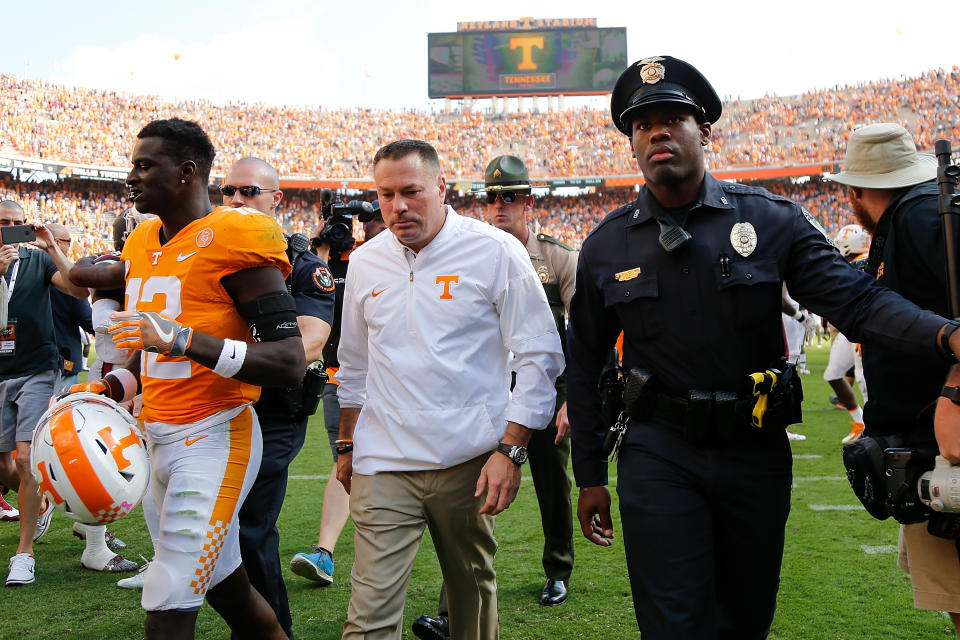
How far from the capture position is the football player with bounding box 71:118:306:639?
276cm

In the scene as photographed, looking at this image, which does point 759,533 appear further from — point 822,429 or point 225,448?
point 822,429

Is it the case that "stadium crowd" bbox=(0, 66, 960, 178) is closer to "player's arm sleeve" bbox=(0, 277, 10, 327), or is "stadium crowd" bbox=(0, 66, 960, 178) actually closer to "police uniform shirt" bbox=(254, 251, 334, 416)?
"player's arm sleeve" bbox=(0, 277, 10, 327)

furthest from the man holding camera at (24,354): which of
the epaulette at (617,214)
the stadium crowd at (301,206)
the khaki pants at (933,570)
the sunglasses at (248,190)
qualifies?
the stadium crowd at (301,206)

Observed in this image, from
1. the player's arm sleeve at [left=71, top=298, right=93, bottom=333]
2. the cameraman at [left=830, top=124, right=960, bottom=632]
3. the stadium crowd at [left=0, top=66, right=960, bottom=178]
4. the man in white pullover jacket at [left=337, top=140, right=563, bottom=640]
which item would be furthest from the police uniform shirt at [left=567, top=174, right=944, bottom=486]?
the stadium crowd at [left=0, top=66, right=960, bottom=178]

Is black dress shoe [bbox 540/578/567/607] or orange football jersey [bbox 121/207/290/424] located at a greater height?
orange football jersey [bbox 121/207/290/424]

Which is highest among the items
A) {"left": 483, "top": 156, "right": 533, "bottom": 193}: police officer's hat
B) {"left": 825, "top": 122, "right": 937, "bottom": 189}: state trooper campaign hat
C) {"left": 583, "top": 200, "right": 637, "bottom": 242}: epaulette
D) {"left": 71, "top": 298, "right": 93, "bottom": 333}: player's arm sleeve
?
{"left": 483, "top": 156, "right": 533, "bottom": 193}: police officer's hat

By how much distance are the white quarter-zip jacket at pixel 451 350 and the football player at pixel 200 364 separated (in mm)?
385

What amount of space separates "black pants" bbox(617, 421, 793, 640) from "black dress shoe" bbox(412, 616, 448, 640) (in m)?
A: 1.70

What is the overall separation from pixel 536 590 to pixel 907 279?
287 centimetres

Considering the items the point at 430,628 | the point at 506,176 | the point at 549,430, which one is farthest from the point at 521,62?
the point at 430,628

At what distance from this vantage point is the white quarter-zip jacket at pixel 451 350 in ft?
10.2

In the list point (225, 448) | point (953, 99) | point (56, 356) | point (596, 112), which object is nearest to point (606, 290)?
point (225, 448)

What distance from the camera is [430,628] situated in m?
4.09

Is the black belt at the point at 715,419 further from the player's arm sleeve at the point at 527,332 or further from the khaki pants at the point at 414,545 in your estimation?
the khaki pants at the point at 414,545
